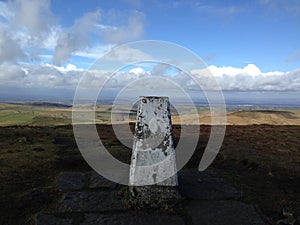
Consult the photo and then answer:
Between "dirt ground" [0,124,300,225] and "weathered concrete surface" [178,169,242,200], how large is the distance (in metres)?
0.30

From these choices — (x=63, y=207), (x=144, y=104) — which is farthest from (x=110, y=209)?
(x=144, y=104)

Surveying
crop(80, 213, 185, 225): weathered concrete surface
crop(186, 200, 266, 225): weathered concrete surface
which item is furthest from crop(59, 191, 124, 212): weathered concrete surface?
crop(186, 200, 266, 225): weathered concrete surface

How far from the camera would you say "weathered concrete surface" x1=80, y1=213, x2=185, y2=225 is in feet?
17.2

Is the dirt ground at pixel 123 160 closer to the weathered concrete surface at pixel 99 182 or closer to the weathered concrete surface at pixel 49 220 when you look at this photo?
the weathered concrete surface at pixel 49 220

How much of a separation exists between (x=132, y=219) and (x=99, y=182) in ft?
7.30

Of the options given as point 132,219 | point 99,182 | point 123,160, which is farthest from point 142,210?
point 123,160

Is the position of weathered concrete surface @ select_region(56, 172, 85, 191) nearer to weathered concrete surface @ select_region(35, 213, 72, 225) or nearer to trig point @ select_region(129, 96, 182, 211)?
weathered concrete surface @ select_region(35, 213, 72, 225)

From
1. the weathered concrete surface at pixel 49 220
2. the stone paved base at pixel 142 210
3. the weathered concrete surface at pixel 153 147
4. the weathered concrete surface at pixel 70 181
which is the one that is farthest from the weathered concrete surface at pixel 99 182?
the weathered concrete surface at pixel 49 220

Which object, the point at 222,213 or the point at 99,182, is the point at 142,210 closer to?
the point at 222,213

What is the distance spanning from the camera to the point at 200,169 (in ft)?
28.5

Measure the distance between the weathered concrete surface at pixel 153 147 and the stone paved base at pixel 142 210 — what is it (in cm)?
62

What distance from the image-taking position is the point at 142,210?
5727 mm

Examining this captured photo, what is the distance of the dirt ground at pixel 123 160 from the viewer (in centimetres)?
607

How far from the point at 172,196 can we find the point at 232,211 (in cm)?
117
